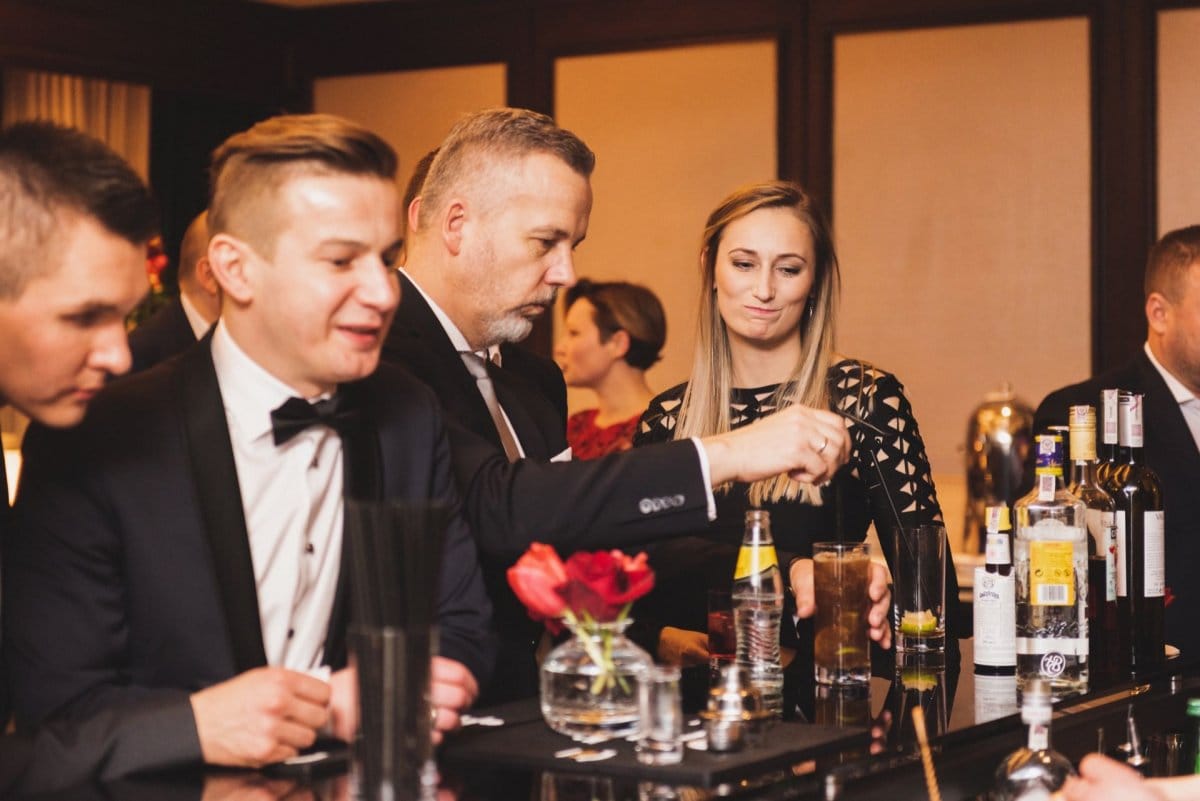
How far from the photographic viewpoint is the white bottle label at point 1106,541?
2576 millimetres

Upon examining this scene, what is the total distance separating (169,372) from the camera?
1991 millimetres

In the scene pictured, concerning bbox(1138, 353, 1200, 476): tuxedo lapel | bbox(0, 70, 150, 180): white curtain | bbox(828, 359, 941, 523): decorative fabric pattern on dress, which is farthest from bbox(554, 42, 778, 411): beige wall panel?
bbox(828, 359, 941, 523): decorative fabric pattern on dress

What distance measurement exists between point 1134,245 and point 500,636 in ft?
13.1

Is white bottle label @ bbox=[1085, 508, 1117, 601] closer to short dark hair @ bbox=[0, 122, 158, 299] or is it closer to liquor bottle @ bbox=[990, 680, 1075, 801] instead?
liquor bottle @ bbox=[990, 680, 1075, 801]

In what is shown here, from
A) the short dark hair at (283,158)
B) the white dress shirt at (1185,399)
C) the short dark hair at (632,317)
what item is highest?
the short dark hair at (632,317)

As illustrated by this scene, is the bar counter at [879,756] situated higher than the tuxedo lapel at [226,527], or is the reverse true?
the tuxedo lapel at [226,527]

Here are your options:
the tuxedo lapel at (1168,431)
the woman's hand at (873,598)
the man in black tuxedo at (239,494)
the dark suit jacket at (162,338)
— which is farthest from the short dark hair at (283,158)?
the tuxedo lapel at (1168,431)

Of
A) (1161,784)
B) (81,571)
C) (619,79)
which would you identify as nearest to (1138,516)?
(1161,784)

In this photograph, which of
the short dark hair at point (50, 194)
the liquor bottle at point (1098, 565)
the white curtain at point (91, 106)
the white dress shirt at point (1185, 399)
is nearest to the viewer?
the short dark hair at point (50, 194)

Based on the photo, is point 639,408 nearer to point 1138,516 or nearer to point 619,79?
point 619,79

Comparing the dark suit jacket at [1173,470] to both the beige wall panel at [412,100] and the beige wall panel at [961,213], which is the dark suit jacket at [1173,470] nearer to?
the beige wall panel at [961,213]

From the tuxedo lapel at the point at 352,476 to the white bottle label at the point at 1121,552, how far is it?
4.08 ft

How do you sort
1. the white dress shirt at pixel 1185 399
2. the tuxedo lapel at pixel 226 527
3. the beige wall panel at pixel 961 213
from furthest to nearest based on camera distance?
the beige wall panel at pixel 961 213 < the white dress shirt at pixel 1185 399 < the tuxedo lapel at pixel 226 527

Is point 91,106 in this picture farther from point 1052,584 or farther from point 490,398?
point 1052,584
